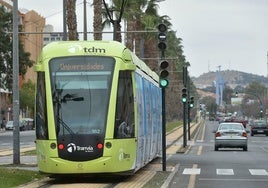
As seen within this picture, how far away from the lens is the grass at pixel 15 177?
1598cm

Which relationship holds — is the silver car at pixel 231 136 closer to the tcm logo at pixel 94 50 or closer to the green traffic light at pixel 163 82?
the green traffic light at pixel 163 82

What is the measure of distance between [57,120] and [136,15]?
98.5ft

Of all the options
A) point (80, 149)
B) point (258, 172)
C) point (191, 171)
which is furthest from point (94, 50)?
point (258, 172)

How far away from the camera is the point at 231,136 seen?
119 ft

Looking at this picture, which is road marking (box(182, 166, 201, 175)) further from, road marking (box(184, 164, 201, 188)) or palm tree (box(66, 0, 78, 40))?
palm tree (box(66, 0, 78, 40))

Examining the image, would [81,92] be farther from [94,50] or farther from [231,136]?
[231,136]

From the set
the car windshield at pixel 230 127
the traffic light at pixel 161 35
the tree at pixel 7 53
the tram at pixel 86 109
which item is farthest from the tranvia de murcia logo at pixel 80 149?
the tree at pixel 7 53

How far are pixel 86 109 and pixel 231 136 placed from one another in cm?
2106

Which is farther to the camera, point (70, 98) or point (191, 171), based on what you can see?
point (191, 171)

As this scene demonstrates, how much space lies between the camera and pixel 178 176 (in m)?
19.0

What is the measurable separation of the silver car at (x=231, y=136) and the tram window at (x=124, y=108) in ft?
66.0

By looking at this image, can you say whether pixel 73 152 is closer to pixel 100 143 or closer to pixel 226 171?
pixel 100 143

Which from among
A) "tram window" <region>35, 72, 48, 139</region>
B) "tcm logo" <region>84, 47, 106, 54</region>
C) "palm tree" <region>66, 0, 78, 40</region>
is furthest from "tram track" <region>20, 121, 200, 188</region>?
"palm tree" <region>66, 0, 78, 40</region>

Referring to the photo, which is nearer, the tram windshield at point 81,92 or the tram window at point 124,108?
the tram windshield at point 81,92
